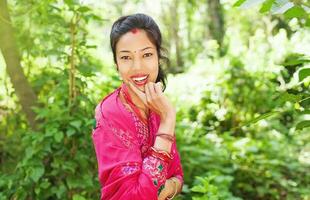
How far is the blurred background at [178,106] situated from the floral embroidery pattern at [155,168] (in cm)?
30

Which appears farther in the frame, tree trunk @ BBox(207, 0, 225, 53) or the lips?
tree trunk @ BBox(207, 0, 225, 53)

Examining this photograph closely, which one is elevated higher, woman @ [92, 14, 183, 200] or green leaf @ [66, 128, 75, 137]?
woman @ [92, 14, 183, 200]

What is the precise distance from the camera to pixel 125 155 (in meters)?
1.59

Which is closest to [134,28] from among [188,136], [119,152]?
[119,152]

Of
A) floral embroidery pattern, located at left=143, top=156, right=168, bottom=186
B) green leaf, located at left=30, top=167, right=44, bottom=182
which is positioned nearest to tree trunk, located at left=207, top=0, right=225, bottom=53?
green leaf, located at left=30, top=167, right=44, bottom=182

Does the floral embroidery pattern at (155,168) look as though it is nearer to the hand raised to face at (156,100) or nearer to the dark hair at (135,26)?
the hand raised to face at (156,100)

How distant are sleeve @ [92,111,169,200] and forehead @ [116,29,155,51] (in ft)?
0.90

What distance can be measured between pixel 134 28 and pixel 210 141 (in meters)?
3.02

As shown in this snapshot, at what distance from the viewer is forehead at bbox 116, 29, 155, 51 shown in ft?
5.48

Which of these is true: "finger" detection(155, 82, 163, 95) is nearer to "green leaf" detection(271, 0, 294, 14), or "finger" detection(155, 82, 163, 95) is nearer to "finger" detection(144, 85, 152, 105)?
"finger" detection(144, 85, 152, 105)

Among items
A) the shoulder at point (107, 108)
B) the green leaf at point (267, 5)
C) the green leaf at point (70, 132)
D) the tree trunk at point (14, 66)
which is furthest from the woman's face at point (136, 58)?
the tree trunk at point (14, 66)

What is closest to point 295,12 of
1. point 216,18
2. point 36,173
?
point 36,173

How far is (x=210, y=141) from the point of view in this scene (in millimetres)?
4582

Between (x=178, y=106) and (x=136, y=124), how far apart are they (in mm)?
3794
